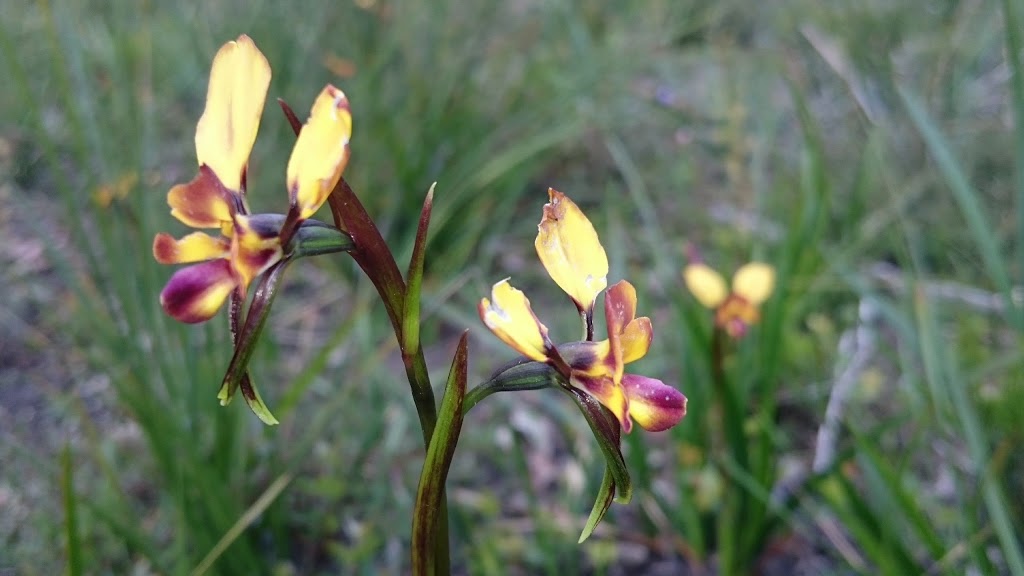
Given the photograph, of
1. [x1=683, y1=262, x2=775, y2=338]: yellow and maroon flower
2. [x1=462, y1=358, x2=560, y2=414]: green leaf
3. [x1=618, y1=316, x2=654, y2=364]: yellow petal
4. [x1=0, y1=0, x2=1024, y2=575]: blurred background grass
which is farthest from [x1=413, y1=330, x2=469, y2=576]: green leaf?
[x1=683, y1=262, x2=775, y2=338]: yellow and maroon flower

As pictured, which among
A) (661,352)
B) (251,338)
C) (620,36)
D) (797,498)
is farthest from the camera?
(620,36)

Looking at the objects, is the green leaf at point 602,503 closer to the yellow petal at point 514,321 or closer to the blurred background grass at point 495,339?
the yellow petal at point 514,321

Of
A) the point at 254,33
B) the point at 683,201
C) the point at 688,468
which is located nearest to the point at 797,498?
the point at 688,468

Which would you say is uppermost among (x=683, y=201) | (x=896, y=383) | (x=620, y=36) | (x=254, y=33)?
(x=254, y=33)

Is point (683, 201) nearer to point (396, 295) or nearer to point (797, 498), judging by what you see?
point (797, 498)

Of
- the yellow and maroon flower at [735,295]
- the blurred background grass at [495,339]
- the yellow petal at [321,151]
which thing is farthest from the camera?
the yellow and maroon flower at [735,295]

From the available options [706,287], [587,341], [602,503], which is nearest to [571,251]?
[587,341]

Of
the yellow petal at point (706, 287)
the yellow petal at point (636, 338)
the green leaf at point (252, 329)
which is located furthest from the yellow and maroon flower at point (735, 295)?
the green leaf at point (252, 329)
